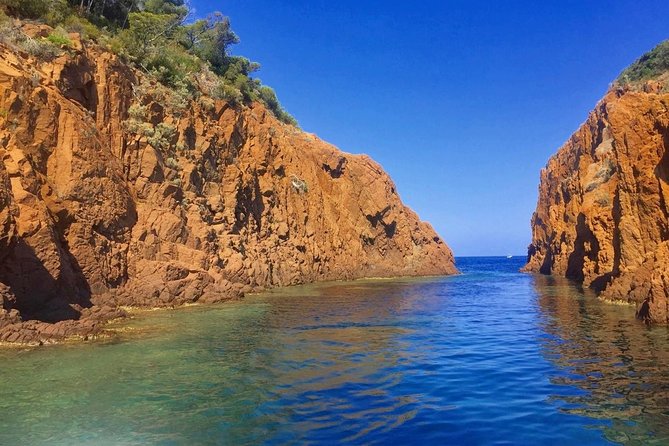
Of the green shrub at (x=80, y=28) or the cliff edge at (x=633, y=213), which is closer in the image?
the cliff edge at (x=633, y=213)

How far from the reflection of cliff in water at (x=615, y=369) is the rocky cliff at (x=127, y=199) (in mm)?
13985

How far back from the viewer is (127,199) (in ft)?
89.3

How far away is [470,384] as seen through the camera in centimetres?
1073

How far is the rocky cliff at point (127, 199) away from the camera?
18.1 m

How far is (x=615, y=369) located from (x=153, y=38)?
37.4 meters

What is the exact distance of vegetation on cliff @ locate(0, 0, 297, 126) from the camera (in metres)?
29.1

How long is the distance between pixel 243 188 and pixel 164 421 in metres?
34.7

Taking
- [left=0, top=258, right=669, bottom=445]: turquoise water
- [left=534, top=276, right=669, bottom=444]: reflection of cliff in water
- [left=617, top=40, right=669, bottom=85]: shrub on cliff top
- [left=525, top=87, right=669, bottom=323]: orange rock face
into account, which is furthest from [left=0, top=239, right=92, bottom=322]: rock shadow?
[left=617, top=40, right=669, bottom=85]: shrub on cliff top

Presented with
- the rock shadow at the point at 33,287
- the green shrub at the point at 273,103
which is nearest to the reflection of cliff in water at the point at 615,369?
the rock shadow at the point at 33,287

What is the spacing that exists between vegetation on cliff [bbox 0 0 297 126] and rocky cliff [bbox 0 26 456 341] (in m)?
1.36

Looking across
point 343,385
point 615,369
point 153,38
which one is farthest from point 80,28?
point 615,369

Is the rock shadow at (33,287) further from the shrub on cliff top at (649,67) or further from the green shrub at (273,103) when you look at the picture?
the shrub on cliff top at (649,67)

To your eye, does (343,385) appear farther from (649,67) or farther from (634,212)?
(649,67)

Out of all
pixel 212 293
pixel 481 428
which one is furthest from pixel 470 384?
pixel 212 293
